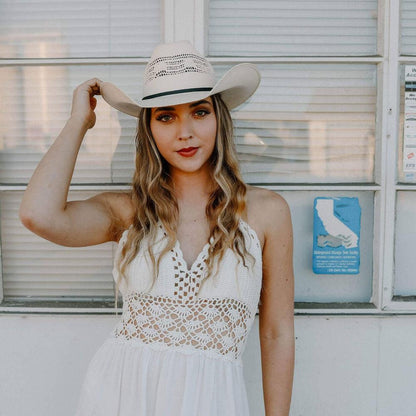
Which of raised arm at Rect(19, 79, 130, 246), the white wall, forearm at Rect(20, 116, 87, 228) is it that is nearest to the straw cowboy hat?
raised arm at Rect(19, 79, 130, 246)

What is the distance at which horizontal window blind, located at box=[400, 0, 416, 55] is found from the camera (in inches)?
86.0

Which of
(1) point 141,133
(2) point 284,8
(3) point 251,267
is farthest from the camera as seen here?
(2) point 284,8

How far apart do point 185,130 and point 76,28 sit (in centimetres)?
94

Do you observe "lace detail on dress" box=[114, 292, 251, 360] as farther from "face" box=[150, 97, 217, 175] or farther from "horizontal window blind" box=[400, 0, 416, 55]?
"horizontal window blind" box=[400, 0, 416, 55]

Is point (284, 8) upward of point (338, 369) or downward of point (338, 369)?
upward

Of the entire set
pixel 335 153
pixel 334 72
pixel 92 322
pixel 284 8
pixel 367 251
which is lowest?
pixel 92 322

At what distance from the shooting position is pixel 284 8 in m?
2.21

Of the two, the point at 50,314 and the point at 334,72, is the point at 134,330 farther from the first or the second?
the point at 334,72

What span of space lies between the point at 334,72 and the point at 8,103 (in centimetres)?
145

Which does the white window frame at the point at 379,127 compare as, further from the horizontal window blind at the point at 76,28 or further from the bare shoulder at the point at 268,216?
the bare shoulder at the point at 268,216

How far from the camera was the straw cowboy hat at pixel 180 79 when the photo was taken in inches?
65.5

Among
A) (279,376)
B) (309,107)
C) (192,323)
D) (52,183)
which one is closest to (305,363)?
(279,376)

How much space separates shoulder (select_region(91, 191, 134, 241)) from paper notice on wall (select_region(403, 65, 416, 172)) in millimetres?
1211

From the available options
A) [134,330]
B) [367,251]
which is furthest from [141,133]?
[367,251]
